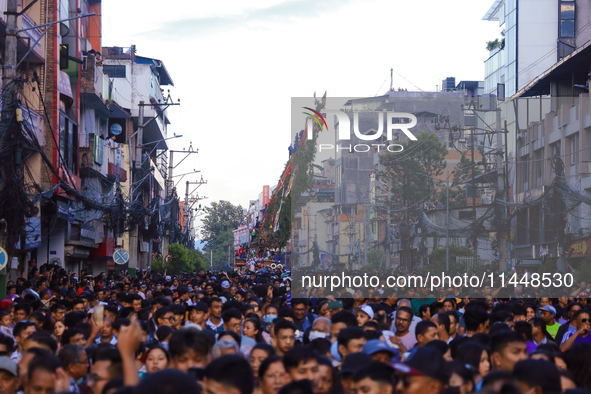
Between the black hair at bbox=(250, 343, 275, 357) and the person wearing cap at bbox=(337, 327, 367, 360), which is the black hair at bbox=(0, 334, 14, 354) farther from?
the person wearing cap at bbox=(337, 327, 367, 360)

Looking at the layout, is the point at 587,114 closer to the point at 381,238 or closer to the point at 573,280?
the point at 573,280

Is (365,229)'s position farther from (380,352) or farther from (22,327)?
(380,352)

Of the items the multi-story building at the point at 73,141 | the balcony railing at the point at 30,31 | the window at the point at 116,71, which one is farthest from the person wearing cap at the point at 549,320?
the window at the point at 116,71

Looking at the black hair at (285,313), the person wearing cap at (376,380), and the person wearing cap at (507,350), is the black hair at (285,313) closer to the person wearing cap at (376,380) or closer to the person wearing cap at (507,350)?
the person wearing cap at (507,350)

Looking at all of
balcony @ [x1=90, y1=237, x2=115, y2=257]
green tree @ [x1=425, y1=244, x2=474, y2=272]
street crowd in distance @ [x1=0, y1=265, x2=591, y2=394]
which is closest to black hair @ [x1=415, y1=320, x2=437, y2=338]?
street crowd in distance @ [x1=0, y1=265, x2=591, y2=394]

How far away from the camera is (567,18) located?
146 feet

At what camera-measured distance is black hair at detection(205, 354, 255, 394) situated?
4184mm

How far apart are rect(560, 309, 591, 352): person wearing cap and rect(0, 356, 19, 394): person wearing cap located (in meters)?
5.46

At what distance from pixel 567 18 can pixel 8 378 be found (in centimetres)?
4453

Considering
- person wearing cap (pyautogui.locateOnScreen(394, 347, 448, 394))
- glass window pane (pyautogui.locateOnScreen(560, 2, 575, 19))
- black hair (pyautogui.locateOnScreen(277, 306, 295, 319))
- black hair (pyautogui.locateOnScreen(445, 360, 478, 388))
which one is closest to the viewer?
person wearing cap (pyautogui.locateOnScreen(394, 347, 448, 394))

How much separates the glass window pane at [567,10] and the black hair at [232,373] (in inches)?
1740

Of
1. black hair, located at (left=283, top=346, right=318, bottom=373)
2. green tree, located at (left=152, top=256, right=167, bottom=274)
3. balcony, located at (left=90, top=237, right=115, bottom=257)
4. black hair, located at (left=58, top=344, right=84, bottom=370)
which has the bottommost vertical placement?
green tree, located at (left=152, top=256, right=167, bottom=274)

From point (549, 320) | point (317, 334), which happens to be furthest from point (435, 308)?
point (317, 334)

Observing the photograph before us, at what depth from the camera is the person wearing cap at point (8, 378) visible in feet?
17.8
